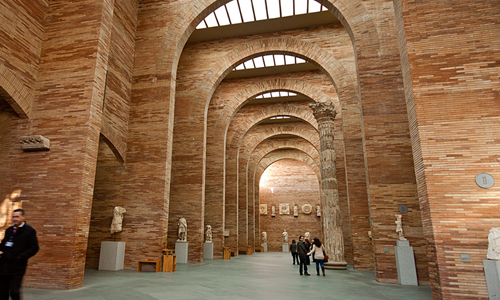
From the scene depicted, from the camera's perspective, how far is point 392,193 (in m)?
9.69

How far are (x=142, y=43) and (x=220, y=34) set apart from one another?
4973 millimetres

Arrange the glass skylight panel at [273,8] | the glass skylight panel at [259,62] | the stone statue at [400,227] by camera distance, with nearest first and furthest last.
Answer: the stone statue at [400,227] → the glass skylight panel at [273,8] → the glass skylight panel at [259,62]

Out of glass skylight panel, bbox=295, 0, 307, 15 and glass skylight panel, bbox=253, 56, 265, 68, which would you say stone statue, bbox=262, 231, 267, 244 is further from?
glass skylight panel, bbox=295, 0, 307, 15

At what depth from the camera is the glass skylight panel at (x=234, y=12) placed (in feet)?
49.9

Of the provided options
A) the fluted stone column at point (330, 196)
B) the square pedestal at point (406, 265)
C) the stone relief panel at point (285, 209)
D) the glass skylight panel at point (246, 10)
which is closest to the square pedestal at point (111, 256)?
the fluted stone column at point (330, 196)

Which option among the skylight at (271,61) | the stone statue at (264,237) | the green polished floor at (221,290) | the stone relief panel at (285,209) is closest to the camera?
the green polished floor at (221,290)

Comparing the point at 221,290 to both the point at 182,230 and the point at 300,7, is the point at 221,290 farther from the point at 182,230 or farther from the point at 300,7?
the point at 300,7

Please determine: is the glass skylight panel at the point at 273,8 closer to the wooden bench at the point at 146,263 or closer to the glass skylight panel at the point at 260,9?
the glass skylight panel at the point at 260,9

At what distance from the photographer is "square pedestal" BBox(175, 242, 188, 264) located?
14.1 m

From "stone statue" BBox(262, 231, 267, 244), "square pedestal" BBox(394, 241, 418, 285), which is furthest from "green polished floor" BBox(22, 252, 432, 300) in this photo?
"stone statue" BBox(262, 231, 267, 244)

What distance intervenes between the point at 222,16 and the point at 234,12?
0.68 metres

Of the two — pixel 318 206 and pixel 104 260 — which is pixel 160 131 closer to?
pixel 104 260

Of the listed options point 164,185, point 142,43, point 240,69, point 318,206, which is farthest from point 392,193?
point 318,206

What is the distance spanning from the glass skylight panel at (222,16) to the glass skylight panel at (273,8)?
6.96ft
